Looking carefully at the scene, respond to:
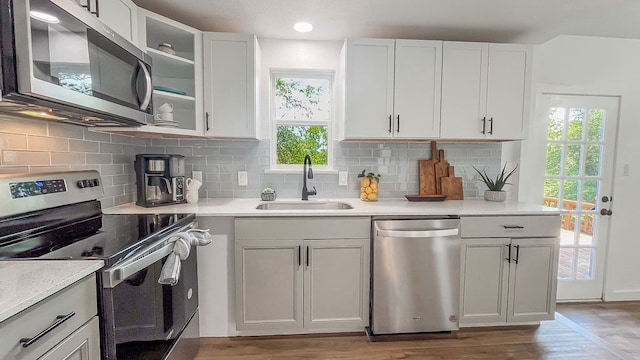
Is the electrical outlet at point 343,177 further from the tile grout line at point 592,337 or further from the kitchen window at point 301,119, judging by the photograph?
the tile grout line at point 592,337

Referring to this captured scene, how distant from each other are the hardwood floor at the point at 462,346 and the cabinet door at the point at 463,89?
4.98ft

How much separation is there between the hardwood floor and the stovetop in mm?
983

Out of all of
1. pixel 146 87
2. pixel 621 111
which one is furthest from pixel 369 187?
pixel 621 111

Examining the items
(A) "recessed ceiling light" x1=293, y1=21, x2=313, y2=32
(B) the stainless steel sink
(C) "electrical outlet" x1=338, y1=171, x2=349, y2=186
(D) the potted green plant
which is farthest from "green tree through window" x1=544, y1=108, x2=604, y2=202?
(A) "recessed ceiling light" x1=293, y1=21, x2=313, y2=32

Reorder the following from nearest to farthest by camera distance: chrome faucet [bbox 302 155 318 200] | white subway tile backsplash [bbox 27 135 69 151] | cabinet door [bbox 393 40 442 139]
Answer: white subway tile backsplash [bbox 27 135 69 151], cabinet door [bbox 393 40 442 139], chrome faucet [bbox 302 155 318 200]

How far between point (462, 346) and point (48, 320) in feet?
7.36

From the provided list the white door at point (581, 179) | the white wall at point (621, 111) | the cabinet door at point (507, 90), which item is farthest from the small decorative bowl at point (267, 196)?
the white door at point (581, 179)

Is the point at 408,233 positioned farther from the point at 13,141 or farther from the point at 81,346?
the point at 13,141

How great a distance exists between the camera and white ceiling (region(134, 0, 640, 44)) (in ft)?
6.33

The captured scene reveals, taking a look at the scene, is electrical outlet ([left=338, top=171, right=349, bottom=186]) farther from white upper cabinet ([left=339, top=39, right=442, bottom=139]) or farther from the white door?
the white door

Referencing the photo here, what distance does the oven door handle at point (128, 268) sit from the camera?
3.41 ft

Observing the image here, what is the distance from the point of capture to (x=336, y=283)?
203 cm

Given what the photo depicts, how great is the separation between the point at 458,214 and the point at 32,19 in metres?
2.30

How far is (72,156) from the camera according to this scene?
167cm
